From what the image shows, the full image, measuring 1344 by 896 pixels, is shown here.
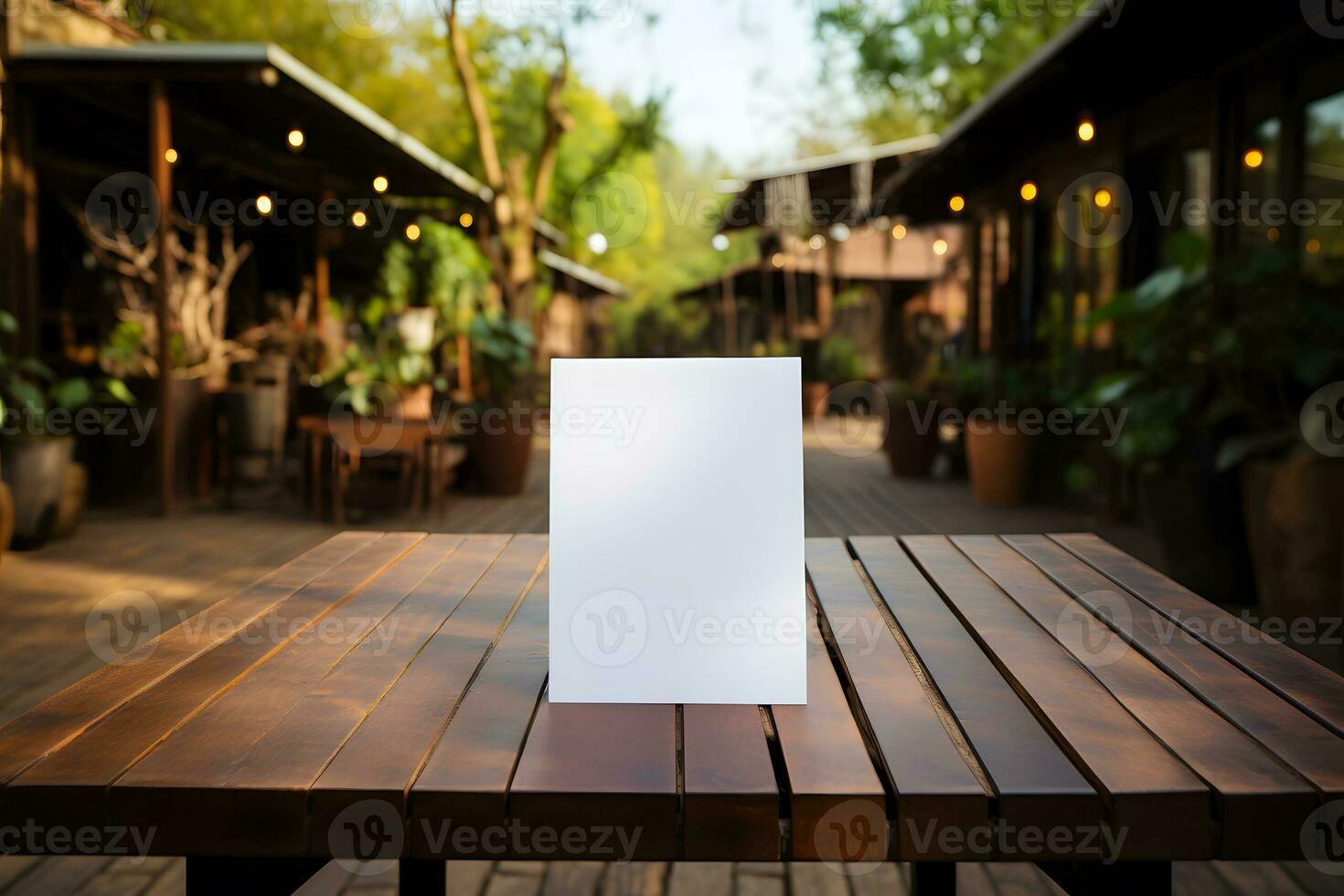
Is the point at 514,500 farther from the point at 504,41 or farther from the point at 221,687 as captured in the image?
the point at 504,41

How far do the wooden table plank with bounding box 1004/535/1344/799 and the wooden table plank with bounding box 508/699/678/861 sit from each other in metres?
0.59

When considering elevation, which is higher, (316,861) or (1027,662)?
(1027,662)

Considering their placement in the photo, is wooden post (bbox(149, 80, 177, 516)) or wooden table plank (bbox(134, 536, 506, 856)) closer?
wooden table plank (bbox(134, 536, 506, 856))

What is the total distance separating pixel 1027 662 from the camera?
4.20 feet

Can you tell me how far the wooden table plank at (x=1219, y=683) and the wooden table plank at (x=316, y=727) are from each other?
0.92 m

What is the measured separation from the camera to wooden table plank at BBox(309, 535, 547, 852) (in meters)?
0.92

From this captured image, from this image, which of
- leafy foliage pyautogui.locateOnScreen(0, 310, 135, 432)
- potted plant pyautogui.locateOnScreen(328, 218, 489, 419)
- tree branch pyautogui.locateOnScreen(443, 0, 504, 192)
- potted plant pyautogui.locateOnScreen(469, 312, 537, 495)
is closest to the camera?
leafy foliage pyautogui.locateOnScreen(0, 310, 135, 432)

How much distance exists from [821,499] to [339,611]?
20.2 feet

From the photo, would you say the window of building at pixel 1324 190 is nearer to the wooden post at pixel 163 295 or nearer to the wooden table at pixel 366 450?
the wooden table at pixel 366 450

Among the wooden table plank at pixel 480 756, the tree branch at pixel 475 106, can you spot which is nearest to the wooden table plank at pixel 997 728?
the wooden table plank at pixel 480 756

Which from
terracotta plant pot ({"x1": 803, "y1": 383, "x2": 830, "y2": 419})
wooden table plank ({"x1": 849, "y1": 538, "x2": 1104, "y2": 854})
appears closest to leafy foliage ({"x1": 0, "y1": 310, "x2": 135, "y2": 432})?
wooden table plank ({"x1": 849, "y1": 538, "x2": 1104, "y2": 854})

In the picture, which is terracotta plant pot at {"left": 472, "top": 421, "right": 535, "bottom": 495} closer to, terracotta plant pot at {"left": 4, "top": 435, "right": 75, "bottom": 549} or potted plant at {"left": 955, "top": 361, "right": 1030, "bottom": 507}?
terracotta plant pot at {"left": 4, "top": 435, "right": 75, "bottom": 549}

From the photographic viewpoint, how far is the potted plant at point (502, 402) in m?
7.68

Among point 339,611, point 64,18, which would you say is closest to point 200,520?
point 64,18
